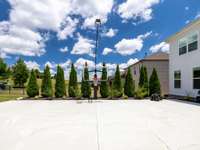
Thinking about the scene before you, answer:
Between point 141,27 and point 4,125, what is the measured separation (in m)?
16.4

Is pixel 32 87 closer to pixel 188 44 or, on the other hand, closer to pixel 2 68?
pixel 188 44

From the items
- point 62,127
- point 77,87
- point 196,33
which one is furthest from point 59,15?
point 62,127

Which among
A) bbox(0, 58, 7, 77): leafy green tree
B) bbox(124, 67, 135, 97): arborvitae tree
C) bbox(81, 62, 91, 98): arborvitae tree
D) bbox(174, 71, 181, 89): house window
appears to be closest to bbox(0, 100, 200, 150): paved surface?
bbox(174, 71, 181, 89): house window

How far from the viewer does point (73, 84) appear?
2003cm

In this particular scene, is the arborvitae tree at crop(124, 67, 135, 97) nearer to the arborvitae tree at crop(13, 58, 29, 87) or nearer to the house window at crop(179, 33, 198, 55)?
the house window at crop(179, 33, 198, 55)

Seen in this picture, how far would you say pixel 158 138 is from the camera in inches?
217

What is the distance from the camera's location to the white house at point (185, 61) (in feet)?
52.6

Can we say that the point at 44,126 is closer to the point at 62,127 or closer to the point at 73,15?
the point at 62,127

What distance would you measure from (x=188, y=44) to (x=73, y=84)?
9871mm

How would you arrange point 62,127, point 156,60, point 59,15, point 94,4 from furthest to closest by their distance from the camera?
point 156,60
point 59,15
point 94,4
point 62,127

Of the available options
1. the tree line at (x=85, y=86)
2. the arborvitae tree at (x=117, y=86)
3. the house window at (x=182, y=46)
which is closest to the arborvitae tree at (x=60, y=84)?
the tree line at (x=85, y=86)

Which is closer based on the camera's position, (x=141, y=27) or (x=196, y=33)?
(x=196, y=33)

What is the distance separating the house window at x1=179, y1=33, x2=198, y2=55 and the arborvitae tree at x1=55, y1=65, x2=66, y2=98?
1013 cm

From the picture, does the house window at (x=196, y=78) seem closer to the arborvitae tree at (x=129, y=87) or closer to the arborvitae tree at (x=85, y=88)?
the arborvitae tree at (x=129, y=87)
